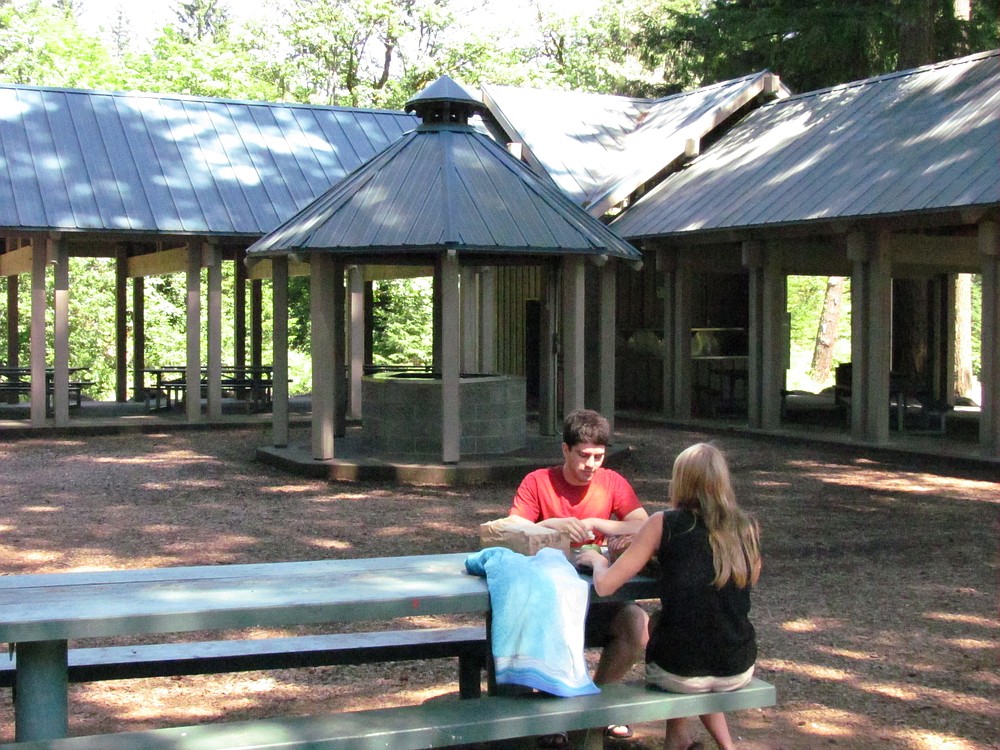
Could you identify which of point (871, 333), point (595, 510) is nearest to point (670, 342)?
point (871, 333)

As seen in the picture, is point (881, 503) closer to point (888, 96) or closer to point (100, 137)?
point (888, 96)

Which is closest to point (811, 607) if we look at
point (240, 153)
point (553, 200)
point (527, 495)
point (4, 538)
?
point (527, 495)

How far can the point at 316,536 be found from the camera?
32.3 feet

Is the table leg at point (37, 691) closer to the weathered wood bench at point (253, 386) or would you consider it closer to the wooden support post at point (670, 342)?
the weathered wood bench at point (253, 386)

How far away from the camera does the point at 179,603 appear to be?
416cm

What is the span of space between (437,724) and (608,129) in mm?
19524

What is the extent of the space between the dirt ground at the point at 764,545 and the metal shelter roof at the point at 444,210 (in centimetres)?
250

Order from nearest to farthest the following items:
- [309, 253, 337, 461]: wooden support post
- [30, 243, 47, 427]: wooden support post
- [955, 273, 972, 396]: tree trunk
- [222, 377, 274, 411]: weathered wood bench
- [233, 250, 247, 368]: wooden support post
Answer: [309, 253, 337, 461]: wooden support post < [30, 243, 47, 427]: wooden support post < [222, 377, 274, 411]: weathered wood bench < [233, 250, 247, 368]: wooden support post < [955, 273, 972, 396]: tree trunk

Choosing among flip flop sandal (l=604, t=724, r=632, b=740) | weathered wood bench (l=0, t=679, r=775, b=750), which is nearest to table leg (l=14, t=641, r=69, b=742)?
weathered wood bench (l=0, t=679, r=775, b=750)

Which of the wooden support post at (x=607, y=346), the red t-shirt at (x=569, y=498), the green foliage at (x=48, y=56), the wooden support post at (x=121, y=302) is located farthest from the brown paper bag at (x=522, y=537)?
the green foliage at (x=48, y=56)

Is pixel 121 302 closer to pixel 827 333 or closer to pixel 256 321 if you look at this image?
pixel 256 321

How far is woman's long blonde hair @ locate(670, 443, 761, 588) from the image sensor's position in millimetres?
4422

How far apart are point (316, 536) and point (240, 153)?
11.2m

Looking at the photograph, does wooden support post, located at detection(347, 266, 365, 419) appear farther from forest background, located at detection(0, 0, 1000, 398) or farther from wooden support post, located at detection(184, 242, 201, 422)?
forest background, located at detection(0, 0, 1000, 398)
